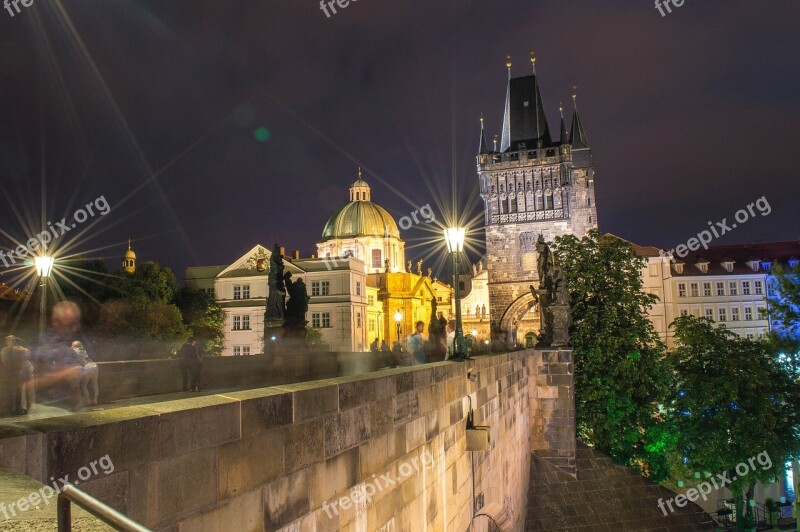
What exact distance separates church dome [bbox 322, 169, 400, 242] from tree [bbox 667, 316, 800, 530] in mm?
60958

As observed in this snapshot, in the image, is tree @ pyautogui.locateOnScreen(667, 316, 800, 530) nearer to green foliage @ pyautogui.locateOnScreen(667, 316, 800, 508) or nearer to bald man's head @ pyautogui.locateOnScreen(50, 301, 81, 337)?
green foliage @ pyautogui.locateOnScreen(667, 316, 800, 508)

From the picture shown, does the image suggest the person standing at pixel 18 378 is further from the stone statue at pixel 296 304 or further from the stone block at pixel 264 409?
the stone statue at pixel 296 304

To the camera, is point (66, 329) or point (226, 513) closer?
point (226, 513)

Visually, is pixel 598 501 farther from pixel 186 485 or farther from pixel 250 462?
pixel 186 485

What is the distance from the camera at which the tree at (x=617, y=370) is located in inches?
981

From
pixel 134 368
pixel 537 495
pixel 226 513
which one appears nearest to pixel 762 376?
pixel 537 495

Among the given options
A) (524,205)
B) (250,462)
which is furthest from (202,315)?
(250,462)

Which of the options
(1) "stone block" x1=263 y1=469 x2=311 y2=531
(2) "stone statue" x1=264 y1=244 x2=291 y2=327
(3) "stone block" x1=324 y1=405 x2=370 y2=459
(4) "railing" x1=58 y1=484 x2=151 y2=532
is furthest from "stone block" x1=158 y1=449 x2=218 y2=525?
(2) "stone statue" x1=264 y1=244 x2=291 y2=327

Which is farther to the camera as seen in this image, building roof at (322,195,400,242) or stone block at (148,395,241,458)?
building roof at (322,195,400,242)

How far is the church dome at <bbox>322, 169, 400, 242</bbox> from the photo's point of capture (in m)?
84.8

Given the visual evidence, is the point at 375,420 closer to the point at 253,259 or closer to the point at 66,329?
the point at 66,329

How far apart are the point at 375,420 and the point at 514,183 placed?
54.3 m

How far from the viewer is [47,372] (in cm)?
747

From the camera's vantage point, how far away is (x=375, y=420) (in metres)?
5.21
